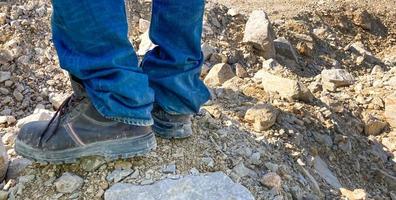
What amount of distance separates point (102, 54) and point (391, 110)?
2168 millimetres

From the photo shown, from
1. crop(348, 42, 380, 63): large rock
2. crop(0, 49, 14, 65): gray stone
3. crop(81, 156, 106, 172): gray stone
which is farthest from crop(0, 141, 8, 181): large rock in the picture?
crop(348, 42, 380, 63): large rock

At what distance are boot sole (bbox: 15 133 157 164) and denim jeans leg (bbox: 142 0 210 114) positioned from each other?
0.14 m

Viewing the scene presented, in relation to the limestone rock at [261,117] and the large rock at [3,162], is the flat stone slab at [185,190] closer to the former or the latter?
the large rock at [3,162]

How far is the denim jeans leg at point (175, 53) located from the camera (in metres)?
1.66

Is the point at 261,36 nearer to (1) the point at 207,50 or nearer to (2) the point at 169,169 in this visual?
(1) the point at 207,50

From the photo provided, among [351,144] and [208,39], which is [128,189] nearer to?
[351,144]

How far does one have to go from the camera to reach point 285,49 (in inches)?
142

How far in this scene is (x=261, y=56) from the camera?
3.44 m

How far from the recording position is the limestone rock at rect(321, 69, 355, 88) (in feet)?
11.1

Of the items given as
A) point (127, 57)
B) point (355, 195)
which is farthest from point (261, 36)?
point (127, 57)

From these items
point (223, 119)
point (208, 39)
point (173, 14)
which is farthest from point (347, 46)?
point (173, 14)

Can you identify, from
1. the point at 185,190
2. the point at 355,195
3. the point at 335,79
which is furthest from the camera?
the point at 335,79

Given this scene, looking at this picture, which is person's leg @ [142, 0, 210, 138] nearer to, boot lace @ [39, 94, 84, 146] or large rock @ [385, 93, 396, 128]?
boot lace @ [39, 94, 84, 146]

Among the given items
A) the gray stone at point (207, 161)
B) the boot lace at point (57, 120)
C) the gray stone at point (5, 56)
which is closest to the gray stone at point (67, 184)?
the boot lace at point (57, 120)
